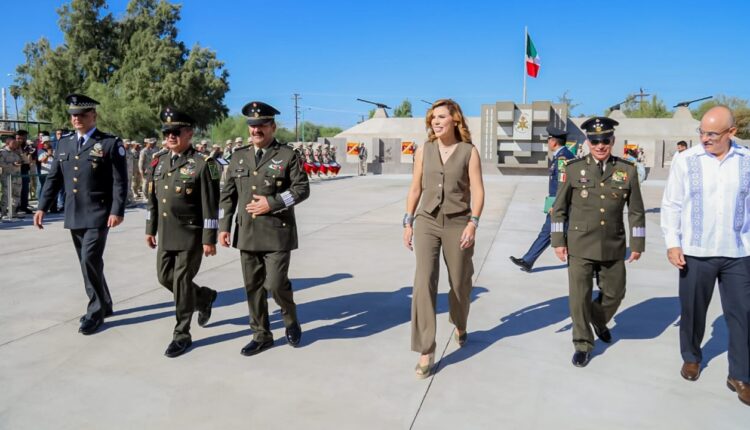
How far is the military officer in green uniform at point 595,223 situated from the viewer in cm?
403

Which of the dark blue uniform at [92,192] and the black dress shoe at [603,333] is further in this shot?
the dark blue uniform at [92,192]

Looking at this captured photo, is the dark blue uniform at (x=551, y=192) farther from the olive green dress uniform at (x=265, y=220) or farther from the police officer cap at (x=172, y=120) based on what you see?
the police officer cap at (x=172, y=120)

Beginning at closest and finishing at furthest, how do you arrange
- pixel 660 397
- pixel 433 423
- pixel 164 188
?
pixel 433 423
pixel 660 397
pixel 164 188

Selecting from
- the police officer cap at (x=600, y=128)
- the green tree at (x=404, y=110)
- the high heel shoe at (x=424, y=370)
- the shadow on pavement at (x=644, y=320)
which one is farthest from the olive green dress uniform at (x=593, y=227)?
the green tree at (x=404, y=110)

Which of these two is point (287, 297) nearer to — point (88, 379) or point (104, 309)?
point (88, 379)

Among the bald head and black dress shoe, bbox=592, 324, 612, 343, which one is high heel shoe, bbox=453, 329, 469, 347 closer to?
black dress shoe, bbox=592, 324, 612, 343

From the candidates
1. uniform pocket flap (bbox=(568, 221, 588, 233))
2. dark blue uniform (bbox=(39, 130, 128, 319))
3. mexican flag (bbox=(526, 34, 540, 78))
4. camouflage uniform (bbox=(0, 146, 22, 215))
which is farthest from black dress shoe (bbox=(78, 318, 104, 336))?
mexican flag (bbox=(526, 34, 540, 78))

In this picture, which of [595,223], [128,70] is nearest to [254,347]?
[595,223]

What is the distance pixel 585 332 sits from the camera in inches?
159

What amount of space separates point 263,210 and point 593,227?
7.49ft

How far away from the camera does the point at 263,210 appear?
13.3 ft

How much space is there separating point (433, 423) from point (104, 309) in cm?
307

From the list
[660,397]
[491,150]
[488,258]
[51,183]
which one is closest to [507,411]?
[660,397]

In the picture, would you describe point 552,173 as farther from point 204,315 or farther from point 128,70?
point 128,70
